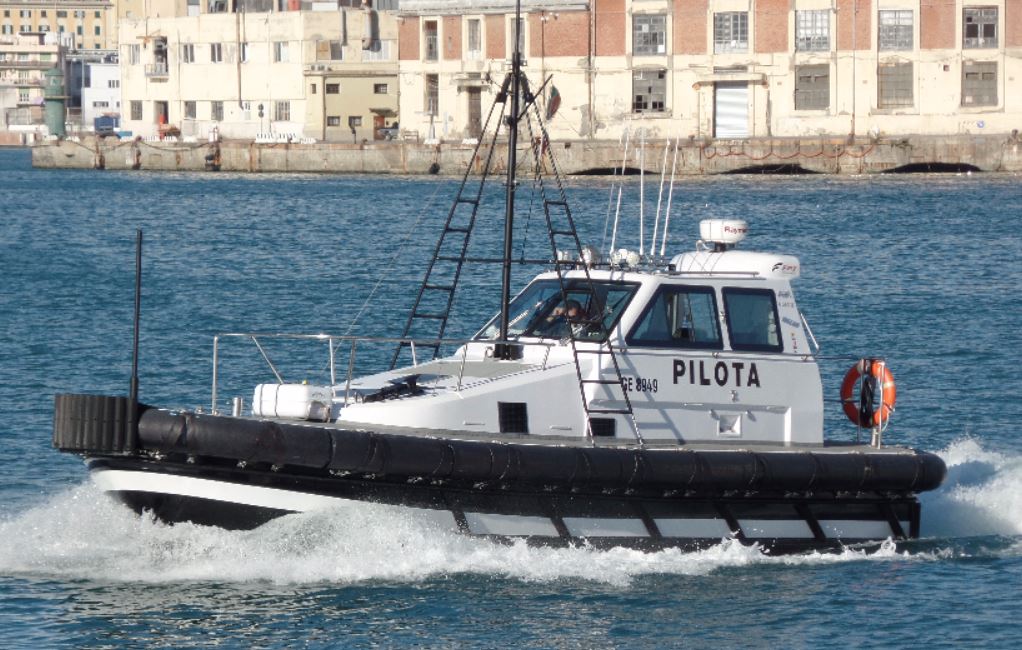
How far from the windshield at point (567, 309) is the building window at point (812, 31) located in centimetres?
6225

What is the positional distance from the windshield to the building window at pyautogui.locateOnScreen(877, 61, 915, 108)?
61.4 meters

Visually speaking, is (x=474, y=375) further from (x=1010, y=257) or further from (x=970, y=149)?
(x=970, y=149)

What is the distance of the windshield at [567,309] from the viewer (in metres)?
15.2

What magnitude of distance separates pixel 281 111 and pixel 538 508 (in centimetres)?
8119

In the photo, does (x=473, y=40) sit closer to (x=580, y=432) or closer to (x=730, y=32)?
(x=730, y=32)

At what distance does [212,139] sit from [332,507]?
80793 millimetres

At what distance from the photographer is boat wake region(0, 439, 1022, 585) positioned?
13.8m

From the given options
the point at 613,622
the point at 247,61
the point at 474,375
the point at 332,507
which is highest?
the point at 247,61

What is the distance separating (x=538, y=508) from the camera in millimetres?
14258

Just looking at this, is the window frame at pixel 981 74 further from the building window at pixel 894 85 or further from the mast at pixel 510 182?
the mast at pixel 510 182

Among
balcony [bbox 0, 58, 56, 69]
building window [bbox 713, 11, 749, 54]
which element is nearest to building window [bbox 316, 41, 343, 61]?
building window [bbox 713, 11, 749, 54]

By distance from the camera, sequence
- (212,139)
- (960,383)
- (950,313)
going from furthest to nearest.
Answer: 1. (212,139)
2. (950,313)
3. (960,383)

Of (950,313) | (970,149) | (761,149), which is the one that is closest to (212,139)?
(761,149)

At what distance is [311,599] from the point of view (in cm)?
1373
